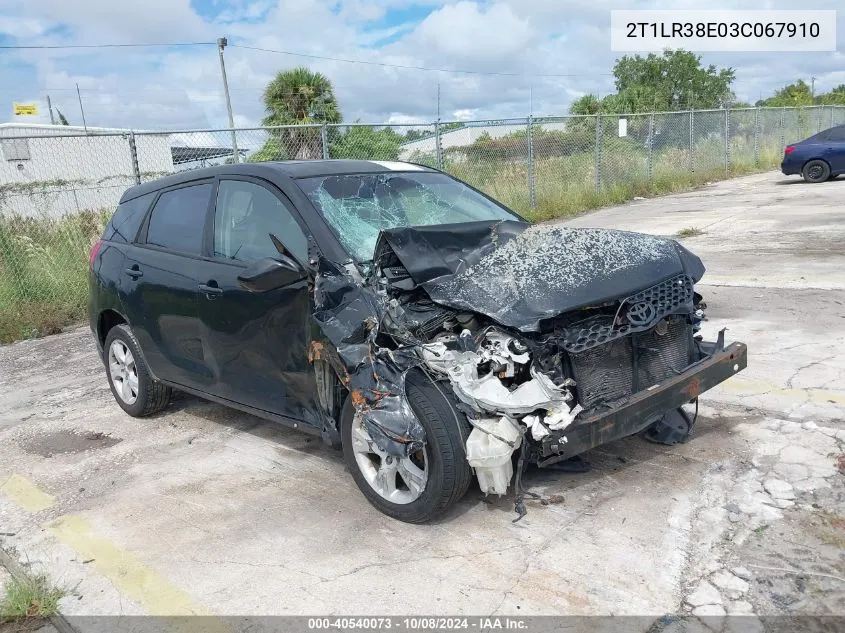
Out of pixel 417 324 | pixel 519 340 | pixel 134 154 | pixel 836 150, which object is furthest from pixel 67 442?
pixel 836 150

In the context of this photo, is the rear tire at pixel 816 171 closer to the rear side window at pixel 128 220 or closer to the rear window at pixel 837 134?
the rear window at pixel 837 134

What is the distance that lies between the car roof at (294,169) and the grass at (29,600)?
238 centimetres

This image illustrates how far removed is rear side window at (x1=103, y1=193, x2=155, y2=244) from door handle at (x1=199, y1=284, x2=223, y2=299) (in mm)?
1178

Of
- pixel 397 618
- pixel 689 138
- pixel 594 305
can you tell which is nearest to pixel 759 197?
pixel 689 138

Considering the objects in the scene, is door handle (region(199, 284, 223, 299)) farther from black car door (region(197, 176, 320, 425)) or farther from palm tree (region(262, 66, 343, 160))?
palm tree (region(262, 66, 343, 160))

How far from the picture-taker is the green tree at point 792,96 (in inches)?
1924

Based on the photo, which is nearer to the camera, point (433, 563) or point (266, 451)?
point (433, 563)

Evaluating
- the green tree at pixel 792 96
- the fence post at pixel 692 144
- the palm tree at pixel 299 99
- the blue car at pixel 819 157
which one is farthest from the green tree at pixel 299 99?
the green tree at pixel 792 96

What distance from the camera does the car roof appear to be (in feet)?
14.1

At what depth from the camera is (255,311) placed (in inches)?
158

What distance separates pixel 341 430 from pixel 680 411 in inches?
80.2

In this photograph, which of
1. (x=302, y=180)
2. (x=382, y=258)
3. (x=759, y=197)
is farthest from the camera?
(x=759, y=197)

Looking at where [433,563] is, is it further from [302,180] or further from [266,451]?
[302,180]

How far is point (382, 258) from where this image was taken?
363 centimetres
